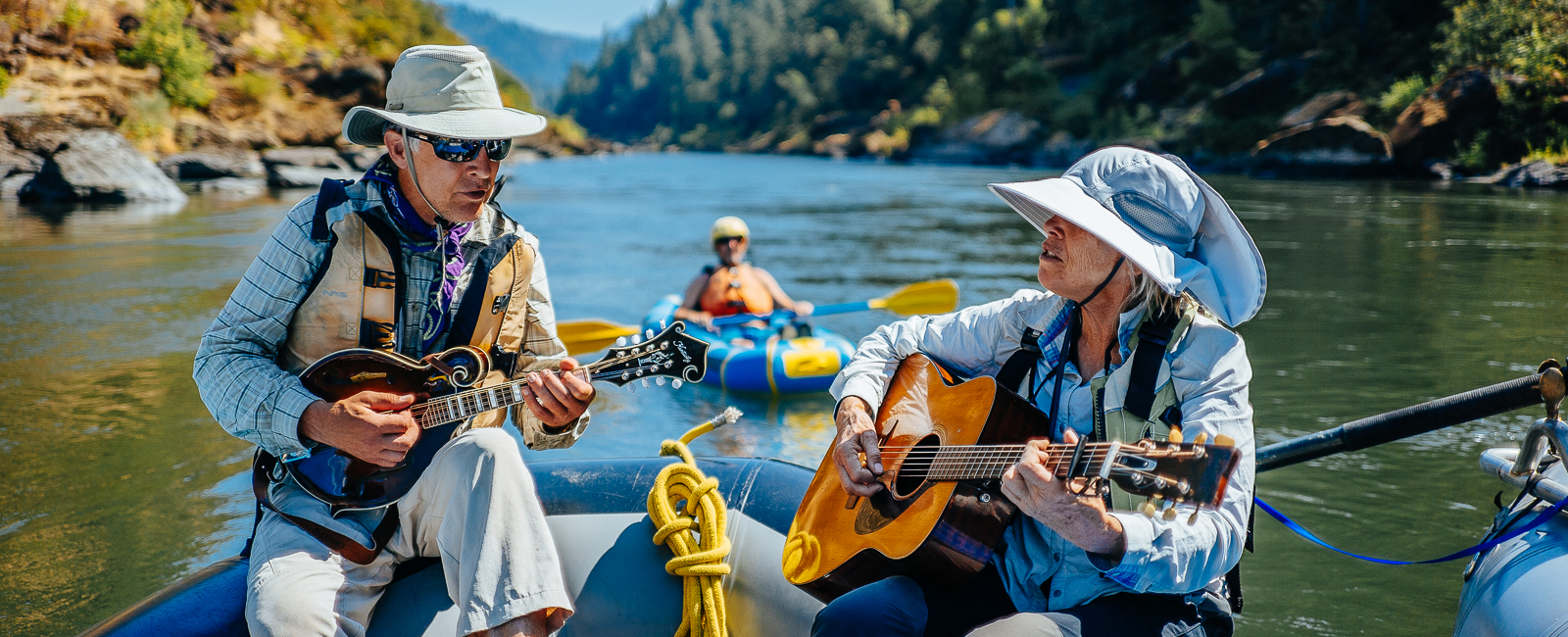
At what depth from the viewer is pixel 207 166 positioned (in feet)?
87.9

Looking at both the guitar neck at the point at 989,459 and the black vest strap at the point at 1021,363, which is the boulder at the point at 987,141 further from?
the guitar neck at the point at 989,459

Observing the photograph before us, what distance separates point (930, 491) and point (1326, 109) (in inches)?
1135

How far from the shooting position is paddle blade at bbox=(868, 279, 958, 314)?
7902 millimetres

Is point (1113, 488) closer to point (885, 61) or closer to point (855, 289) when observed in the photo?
point (855, 289)

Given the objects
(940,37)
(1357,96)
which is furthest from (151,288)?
(940,37)

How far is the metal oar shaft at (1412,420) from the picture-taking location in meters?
2.52

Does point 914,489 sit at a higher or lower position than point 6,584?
higher

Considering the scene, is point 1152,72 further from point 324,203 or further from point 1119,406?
point 324,203

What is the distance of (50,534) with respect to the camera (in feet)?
15.3

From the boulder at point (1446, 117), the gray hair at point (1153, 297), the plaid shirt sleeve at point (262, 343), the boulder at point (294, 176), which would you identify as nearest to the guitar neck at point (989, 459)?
the gray hair at point (1153, 297)

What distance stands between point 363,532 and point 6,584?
2845 millimetres

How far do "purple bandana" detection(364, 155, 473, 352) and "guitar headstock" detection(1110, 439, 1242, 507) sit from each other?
5.42ft

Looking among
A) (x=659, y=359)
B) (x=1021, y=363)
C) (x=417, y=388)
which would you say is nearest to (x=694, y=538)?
(x=659, y=359)

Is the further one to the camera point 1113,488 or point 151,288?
point 151,288
